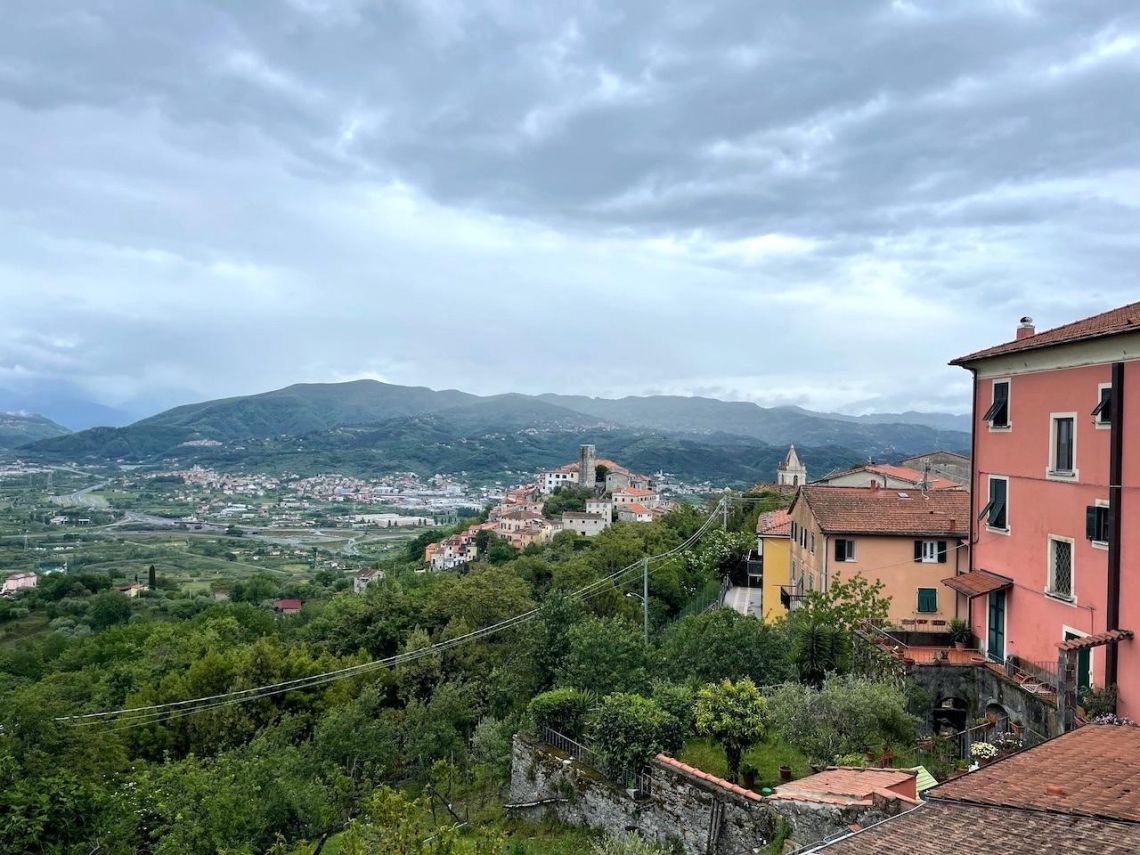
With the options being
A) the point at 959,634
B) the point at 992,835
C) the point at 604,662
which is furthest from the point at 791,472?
the point at 992,835

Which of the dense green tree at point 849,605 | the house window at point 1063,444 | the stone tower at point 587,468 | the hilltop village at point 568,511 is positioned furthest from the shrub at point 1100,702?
the stone tower at point 587,468

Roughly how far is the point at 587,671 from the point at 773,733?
402cm

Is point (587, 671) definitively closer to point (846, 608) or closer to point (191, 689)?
point (846, 608)

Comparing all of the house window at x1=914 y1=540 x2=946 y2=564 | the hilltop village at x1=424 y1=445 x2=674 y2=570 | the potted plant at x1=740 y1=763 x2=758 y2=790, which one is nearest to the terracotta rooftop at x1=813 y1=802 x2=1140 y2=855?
the potted plant at x1=740 y1=763 x2=758 y2=790

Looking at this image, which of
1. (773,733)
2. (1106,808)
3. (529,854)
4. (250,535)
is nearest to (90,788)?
(529,854)

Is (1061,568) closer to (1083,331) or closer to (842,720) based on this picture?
(1083,331)

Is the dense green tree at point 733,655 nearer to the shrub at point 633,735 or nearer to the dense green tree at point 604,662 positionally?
the dense green tree at point 604,662

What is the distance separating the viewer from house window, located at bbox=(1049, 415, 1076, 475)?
14.4 m

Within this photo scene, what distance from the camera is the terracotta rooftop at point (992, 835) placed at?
17.7ft

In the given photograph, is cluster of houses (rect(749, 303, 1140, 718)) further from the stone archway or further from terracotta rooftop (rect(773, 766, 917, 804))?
terracotta rooftop (rect(773, 766, 917, 804))

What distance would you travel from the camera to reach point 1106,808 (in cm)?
596

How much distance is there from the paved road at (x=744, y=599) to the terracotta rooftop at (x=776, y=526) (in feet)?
12.0

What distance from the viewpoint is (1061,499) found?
14695mm

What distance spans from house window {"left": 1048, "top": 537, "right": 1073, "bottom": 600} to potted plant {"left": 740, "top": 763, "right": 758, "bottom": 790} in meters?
7.11
